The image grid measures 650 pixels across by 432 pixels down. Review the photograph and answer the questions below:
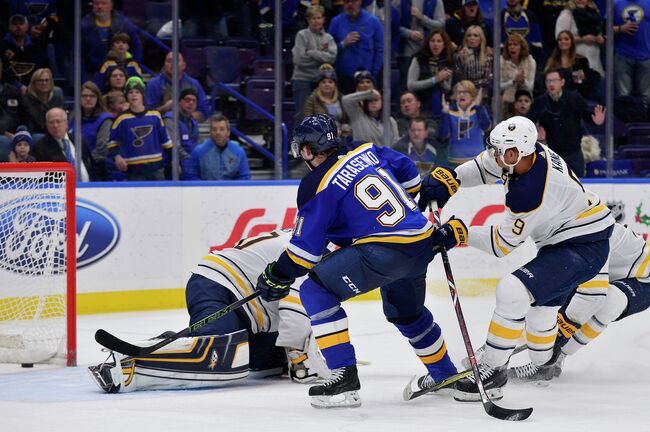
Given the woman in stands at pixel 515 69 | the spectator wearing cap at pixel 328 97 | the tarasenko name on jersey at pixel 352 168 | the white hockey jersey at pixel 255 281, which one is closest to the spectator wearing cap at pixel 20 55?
the spectator wearing cap at pixel 328 97

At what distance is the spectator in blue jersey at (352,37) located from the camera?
8.34m

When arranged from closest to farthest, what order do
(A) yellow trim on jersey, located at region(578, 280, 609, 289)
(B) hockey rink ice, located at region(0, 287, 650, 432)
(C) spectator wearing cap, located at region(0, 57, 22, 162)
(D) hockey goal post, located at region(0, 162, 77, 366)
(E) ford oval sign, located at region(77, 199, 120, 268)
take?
(B) hockey rink ice, located at region(0, 287, 650, 432), (A) yellow trim on jersey, located at region(578, 280, 609, 289), (D) hockey goal post, located at region(0, 162, 77, 366), (C) spectator wearing cap, located at region(0, 57, 22, 162), (E) ford oval sign, located at region(77, 199, 120, 268)

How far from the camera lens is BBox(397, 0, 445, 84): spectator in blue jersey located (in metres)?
8.49

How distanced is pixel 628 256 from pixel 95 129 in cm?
378

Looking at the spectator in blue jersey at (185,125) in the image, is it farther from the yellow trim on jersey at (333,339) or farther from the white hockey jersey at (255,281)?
the yellow trim on jersey at (333,339)

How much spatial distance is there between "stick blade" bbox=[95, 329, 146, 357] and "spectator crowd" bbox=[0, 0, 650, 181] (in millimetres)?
2966

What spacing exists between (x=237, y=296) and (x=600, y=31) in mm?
5003

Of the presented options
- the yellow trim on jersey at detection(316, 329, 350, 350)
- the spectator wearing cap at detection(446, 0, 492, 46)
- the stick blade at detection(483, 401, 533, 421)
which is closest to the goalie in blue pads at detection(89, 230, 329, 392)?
the yellow trim on jersey at detection(316, 329, 350, 350)

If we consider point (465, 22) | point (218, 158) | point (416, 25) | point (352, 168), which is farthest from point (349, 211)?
point (465, 22)

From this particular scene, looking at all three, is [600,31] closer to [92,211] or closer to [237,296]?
[92,211]

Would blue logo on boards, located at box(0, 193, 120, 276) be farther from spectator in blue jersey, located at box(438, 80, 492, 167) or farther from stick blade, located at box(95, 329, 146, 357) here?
spectator in blue jersey, located at box(438, 80, 492, 167)

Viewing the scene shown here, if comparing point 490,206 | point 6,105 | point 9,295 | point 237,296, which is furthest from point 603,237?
point 6,105

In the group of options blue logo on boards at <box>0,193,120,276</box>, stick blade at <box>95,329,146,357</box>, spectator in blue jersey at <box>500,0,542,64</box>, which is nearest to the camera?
stick blade at <box>95,329,146,357</box>

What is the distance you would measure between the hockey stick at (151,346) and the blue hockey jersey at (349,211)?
0.39m
